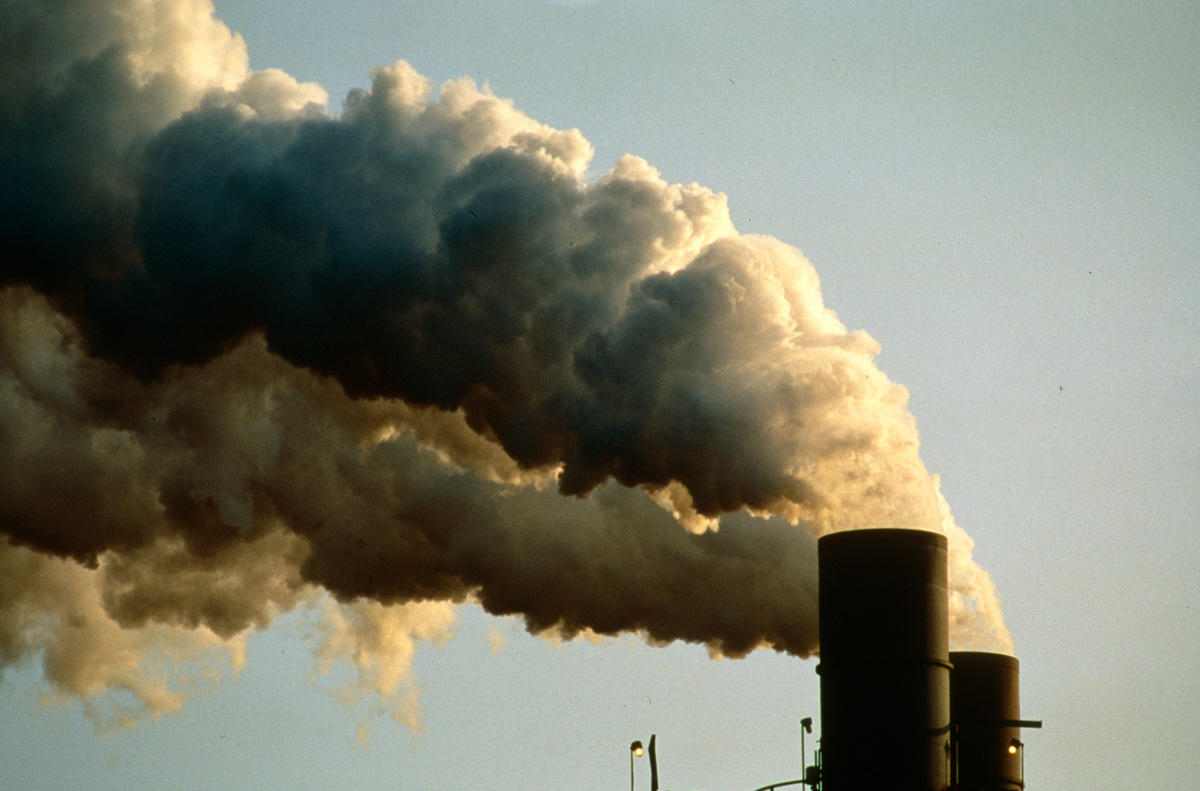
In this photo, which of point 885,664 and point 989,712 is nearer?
point 885,664

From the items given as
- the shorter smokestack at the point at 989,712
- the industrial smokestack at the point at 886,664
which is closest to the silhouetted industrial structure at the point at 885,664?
the industrial smokestack at the point at 886,664

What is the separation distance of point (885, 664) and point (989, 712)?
1235cm

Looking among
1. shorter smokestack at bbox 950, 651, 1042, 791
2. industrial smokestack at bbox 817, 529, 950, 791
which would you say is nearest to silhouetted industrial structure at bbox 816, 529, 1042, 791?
industrial smokestack at bbox 817, 529, 950, 791

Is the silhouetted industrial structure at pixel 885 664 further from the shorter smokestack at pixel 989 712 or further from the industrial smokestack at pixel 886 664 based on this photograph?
the shorter smokestack at pixel 989 712

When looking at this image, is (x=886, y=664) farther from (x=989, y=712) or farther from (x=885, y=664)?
(x=989, y=712)

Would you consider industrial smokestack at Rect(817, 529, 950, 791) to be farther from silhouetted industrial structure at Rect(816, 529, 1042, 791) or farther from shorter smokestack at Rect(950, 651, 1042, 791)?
shorter smokestack at Rect(950, 651, 1042, 791)

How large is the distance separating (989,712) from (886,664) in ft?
40.5

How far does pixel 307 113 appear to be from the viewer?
41344 mm

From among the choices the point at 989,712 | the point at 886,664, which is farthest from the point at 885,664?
the point at 989,712

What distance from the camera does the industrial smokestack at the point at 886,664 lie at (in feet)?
101

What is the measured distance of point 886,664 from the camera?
30.9 meters

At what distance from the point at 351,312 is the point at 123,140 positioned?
8.65 meters

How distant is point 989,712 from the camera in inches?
1646

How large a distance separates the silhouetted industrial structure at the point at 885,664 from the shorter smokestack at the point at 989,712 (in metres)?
7.22
